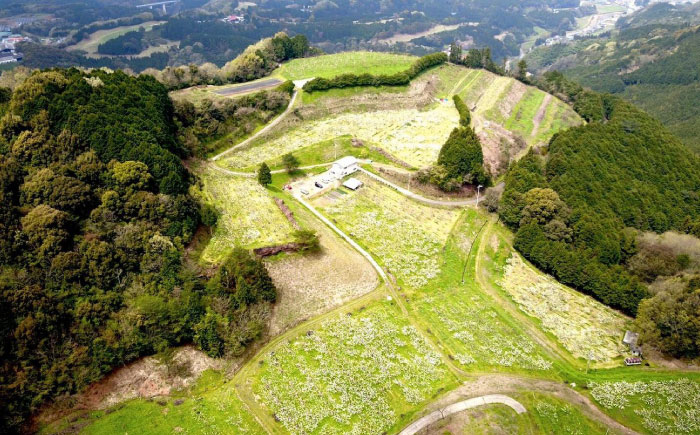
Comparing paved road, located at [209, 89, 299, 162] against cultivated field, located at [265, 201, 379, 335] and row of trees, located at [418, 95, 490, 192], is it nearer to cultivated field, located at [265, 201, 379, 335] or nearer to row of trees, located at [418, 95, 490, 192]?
cultivated field, located at [265, 201, 379, 335]

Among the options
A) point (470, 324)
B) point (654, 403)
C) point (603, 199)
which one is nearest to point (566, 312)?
Result: point (470, 324)

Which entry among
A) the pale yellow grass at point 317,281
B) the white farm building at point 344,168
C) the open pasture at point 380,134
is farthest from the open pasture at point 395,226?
the open pasture at point 380,134

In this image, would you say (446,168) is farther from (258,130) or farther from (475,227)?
(258,130)

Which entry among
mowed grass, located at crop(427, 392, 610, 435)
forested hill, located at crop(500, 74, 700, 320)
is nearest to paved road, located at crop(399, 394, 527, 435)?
mowed grass, located at crop(427, 392, 610, 435)

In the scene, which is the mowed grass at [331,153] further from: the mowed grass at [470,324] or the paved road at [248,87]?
the mowed grass at [470,324]

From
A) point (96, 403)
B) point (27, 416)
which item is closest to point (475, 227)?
point (96, 403)

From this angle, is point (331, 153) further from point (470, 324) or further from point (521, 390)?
point (521, 390)
